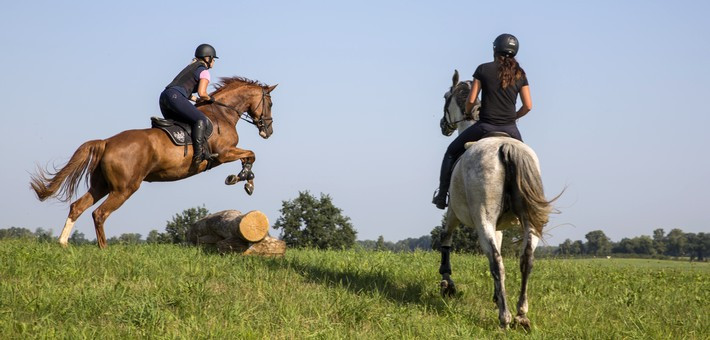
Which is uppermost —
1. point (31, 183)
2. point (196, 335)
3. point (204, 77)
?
point (204, 77)

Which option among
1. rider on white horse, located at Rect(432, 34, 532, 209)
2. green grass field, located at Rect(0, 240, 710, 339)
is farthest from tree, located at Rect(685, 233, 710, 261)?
rider on white horse, located at Rect(432, 34, 532, 209)

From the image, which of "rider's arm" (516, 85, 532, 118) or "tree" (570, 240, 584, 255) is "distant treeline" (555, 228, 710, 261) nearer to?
"tree" (570, 240, 584, 255)

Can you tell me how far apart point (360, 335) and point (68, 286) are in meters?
3.94

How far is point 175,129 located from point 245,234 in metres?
2.33

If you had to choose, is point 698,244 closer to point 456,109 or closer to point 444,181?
point 456,109

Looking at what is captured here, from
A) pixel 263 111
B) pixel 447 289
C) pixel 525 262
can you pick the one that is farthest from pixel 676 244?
pixel 525 262

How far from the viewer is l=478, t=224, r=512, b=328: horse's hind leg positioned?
8.22 meters

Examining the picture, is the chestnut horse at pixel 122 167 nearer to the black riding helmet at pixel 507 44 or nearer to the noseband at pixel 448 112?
the noseband at pixel 448 112

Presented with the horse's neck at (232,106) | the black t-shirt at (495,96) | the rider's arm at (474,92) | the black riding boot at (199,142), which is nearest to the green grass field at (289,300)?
the black riding boot at (199,142)

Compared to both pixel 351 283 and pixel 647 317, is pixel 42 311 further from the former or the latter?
pixel 647 317

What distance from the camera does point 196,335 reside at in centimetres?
682

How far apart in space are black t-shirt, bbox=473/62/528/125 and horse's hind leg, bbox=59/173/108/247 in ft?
24.4

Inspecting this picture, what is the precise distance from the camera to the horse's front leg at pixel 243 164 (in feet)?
46.5

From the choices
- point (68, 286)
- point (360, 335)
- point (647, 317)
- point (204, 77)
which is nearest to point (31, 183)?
point (204, 77)
